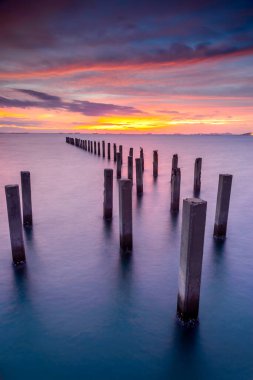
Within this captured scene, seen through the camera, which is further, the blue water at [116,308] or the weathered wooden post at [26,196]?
the weathered wooden post at [26,196]

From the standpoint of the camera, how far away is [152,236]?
8.90 meters

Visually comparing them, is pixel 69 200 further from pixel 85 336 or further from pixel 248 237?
pixel 85 336

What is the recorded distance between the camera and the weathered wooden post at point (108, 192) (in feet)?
27.9

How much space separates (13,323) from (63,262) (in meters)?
2.25

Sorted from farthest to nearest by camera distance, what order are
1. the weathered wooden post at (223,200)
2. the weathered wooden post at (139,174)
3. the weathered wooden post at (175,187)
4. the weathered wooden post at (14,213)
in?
1. the weathered wooden post at (139,174)
2. the weathered wooden post at (175,187)
3. the weathered wooden post at (223,200)
4. the weathered wooden post at (14,213)

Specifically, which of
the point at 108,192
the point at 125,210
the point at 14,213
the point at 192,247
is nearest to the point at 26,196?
the point at 108,192

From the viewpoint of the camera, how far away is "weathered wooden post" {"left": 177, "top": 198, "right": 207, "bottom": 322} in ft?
13.2

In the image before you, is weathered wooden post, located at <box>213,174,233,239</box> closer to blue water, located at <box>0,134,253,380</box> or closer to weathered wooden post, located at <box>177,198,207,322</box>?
blue water, located at <box>0,134,253,380</box>

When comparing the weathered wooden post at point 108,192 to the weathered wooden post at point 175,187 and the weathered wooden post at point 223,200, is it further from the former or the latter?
the weathered wooden post at point 223,200

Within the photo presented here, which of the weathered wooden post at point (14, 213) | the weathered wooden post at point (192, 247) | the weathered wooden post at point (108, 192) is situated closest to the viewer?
the weathered wooden post at point (192, 247)

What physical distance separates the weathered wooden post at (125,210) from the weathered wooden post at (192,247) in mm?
2141

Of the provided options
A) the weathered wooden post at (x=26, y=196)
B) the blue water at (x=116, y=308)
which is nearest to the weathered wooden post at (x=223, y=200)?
the blue water at (x=116, y=308)

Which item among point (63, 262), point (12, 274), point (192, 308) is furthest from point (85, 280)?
point (192, 308)

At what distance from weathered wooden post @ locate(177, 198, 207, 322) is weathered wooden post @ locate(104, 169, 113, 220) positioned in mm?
4581
